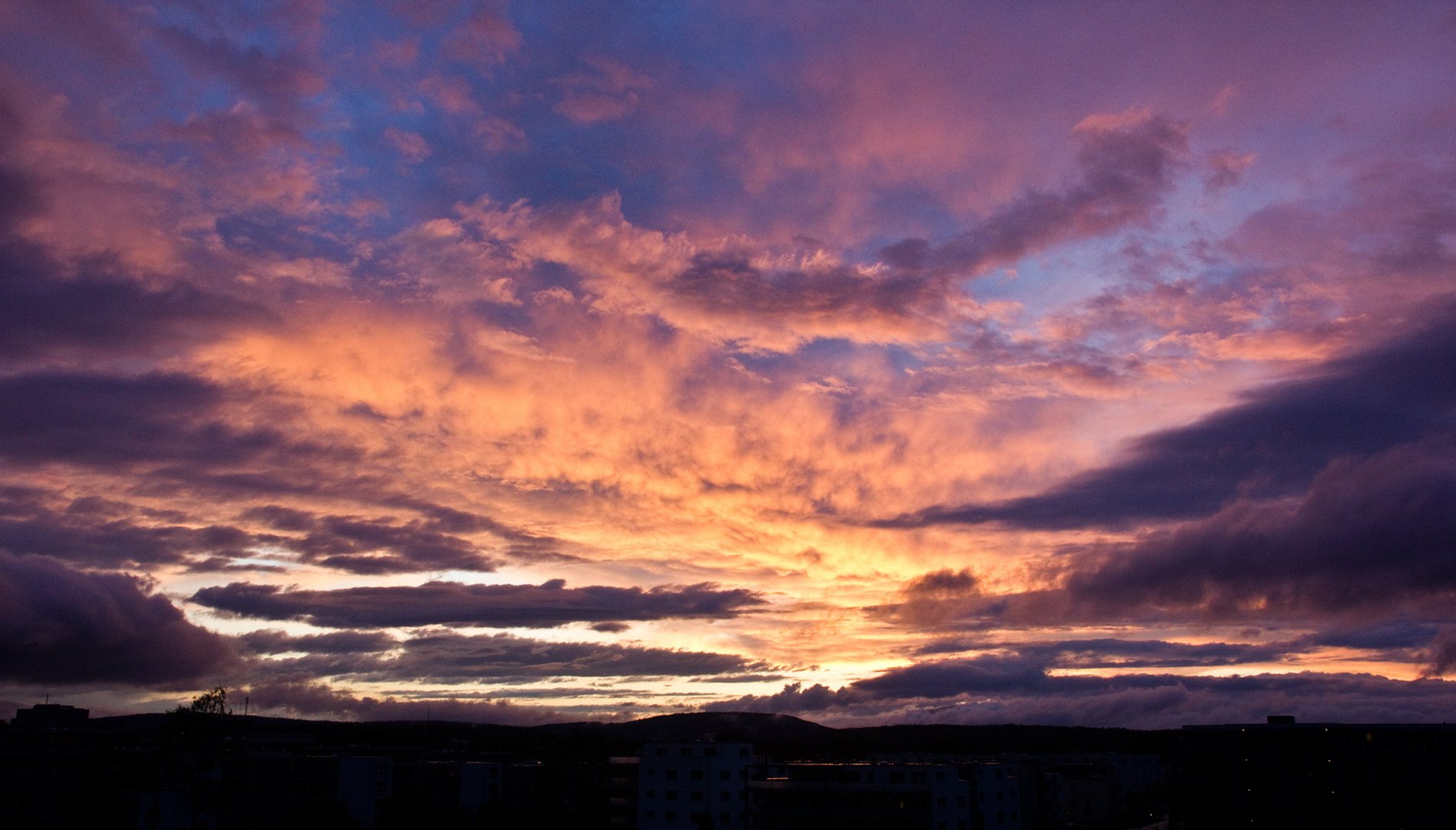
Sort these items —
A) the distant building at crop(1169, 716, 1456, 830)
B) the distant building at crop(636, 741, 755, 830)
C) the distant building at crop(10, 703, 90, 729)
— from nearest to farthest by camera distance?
the distant building at crop(1169, 716, 1456, 830) → the distant building at crop(636, 741, 755, 830) → the distant building at crop(10, 703, 90, 729)

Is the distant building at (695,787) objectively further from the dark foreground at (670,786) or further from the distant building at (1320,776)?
the distant building at (1320,776)

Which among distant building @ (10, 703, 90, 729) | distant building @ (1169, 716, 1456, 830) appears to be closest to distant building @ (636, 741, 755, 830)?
distant building @ (1169, 716, 1456, 830)

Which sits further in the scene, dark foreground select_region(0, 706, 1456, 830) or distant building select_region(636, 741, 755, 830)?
distant building select_region(636, 741, 755, 830)

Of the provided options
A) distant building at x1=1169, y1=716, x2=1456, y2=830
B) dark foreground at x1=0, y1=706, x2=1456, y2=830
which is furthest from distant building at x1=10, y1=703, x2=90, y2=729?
distant building at x1=1169, y1=716, x2=1456, y2=830

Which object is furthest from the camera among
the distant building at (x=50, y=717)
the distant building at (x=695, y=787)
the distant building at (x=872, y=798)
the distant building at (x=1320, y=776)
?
the distant building at (x=50, y=717)

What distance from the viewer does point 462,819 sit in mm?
118562

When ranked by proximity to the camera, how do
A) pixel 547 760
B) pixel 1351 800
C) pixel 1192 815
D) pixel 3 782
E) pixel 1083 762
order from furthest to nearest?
pixel 1083 762, pixel 547 760, pixel 3 782, pixel 1192 815, pixel 1351 800

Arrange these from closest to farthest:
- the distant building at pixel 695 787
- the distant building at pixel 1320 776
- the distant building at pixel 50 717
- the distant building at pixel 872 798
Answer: the distant building at pixel 1320 776, the distant building at pixel 872 798, the distant building at pixel 695 787, the distant building at pixel 50 717

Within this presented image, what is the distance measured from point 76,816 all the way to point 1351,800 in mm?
133751

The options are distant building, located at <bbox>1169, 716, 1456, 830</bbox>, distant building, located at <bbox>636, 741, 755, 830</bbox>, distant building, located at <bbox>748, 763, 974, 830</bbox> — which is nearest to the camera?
distant building, located at <bbox>1169, 716, 1456, 830</bbox>

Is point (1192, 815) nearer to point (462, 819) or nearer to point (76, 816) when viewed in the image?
point (462, 819)

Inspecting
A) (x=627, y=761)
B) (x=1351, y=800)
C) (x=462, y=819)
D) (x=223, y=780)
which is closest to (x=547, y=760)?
(x=627, y=761)

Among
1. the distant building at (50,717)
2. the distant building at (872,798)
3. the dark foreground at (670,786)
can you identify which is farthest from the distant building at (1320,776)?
the distant building at (50,717)

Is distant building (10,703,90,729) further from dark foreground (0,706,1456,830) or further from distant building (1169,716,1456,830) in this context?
distant building (1169,716,1456,830)
